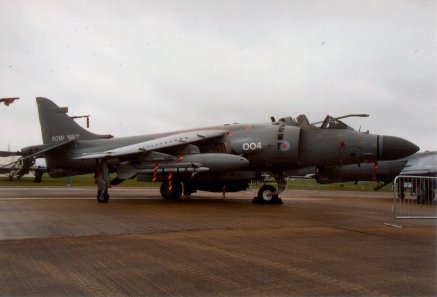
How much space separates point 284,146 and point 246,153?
1.37 metres

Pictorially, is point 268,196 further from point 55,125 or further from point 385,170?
point 385,170

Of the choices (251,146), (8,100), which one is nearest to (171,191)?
(251,146)

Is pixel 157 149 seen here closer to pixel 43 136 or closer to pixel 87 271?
pixel 43 136

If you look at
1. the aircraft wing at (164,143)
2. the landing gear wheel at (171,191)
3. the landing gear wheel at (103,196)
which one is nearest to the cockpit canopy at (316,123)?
the aircraft wing at (164,143)

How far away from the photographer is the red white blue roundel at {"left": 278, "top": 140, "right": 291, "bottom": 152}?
1442cm

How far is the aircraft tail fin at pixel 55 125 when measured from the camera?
1714 cm

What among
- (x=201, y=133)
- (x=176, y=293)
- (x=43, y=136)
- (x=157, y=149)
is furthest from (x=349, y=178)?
(x=176, y=293)

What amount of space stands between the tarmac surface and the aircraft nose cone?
15.5 feet

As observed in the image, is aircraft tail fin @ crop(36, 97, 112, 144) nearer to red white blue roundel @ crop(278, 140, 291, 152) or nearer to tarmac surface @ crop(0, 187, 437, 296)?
red white blue roundel @ crop(278, 140, 291, 152)

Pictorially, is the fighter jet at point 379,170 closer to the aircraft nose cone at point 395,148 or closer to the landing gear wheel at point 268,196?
the landing gear wheel at point 268,196

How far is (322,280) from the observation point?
14.5ft

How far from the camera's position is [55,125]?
56.2ft

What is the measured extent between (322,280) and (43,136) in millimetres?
15361

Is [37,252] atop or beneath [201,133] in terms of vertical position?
beneath
